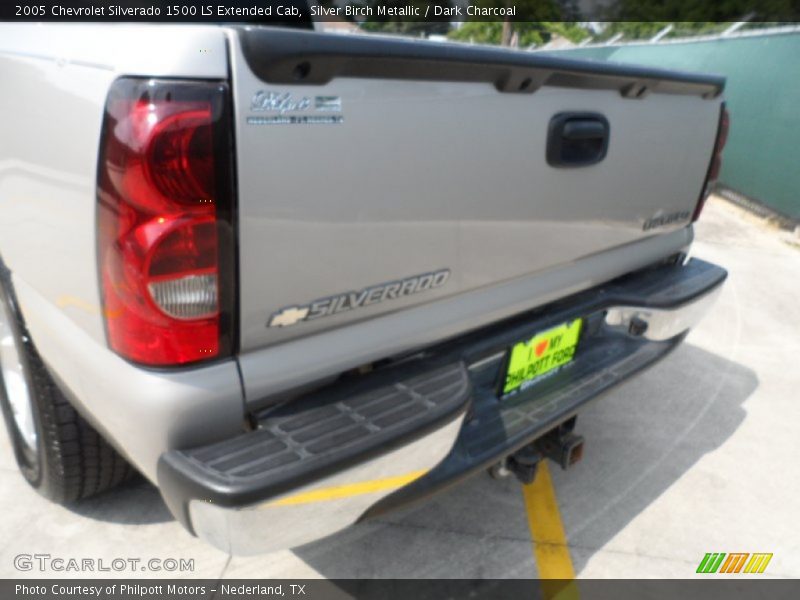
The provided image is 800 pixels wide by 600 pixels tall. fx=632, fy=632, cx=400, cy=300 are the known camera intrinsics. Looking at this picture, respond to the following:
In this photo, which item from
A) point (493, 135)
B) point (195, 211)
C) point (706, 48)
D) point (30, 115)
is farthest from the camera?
point (706, 48)

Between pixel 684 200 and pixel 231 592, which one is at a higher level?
pixel 684 200

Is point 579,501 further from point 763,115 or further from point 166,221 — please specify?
point 763,115

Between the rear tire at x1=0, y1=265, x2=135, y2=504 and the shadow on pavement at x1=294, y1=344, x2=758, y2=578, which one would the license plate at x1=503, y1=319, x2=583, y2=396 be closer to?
the shadow on pavement at x1=294, y1=344, x2=758, y2=578

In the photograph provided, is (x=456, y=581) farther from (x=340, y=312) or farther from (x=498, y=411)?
(x=340, y=312)

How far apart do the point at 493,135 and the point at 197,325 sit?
3.07 ft

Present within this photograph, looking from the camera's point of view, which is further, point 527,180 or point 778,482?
point 778,482

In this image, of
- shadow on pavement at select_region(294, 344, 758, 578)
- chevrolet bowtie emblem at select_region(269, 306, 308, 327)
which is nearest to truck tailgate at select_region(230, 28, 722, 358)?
chevrolet bowtie emblem at select_region(269, 306, 308, 327)

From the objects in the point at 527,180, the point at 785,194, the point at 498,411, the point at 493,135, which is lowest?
the point at 785,194

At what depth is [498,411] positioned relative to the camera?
6.64ft

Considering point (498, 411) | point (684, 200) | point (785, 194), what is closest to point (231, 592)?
point (498, 411)

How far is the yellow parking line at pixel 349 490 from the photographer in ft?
4.57

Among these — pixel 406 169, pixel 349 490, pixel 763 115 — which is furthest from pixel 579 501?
pixel 763 115

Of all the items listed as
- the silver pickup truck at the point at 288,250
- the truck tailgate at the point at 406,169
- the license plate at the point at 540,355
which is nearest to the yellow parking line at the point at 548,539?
the silver pickup truck at the point at 288,250

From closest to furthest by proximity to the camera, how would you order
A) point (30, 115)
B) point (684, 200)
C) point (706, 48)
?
point (30, 115), point (684, 200), point (706, 48)
